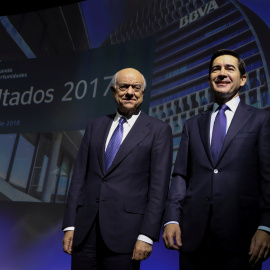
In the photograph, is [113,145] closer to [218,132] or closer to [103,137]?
[103,137]

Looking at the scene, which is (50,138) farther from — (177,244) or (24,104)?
(177,244)

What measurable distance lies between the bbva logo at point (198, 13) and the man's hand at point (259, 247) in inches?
92.9

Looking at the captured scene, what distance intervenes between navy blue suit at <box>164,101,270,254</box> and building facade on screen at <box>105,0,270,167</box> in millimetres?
1264

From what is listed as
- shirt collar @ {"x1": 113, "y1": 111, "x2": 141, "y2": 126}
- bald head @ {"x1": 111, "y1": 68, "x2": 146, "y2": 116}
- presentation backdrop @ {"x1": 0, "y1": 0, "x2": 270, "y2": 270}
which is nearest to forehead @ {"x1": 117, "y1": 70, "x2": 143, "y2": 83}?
bald head @ {"x1": 111, "y1": 68, "x2": 146, "y2": 116}

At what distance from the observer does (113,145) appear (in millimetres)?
1541

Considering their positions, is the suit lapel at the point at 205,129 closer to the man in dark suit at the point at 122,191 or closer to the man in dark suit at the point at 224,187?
the man in dark suit at the point at 224,187

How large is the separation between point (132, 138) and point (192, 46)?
1769 millimetres

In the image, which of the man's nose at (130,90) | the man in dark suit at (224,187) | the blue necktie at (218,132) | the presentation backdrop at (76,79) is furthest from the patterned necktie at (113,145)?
the presentation backdrop at (76,79)

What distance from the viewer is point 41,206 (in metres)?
3.05

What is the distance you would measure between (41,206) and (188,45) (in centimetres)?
190

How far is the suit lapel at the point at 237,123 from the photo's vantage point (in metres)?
1.33

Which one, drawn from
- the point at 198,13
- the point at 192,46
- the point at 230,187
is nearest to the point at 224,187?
the point at 230,187

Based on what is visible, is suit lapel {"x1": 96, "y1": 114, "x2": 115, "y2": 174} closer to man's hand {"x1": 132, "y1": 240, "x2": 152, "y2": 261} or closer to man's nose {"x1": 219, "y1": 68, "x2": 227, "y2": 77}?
man's hand {"x1": 132, "y1": 240, "x2": 152, "y2": 261}

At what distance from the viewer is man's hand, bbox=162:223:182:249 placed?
127cm
